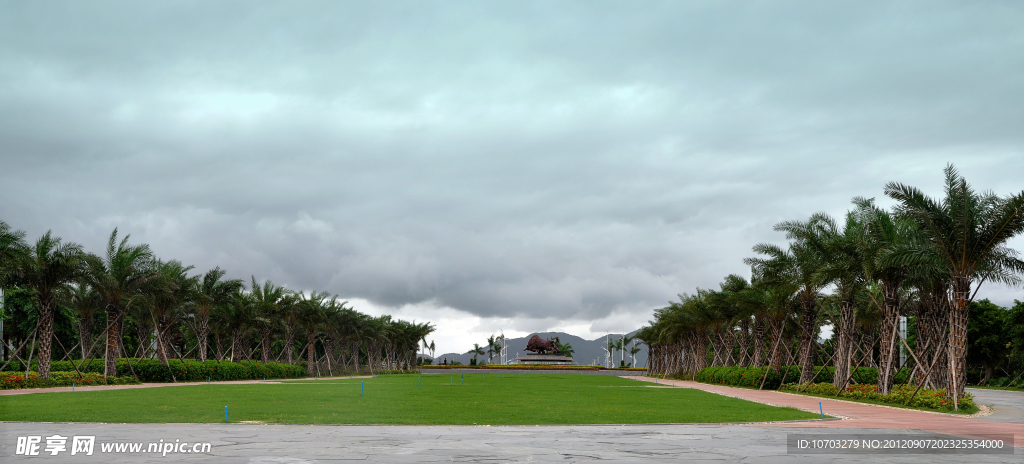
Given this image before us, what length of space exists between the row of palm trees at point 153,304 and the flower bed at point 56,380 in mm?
811

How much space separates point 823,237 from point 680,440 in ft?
73.9

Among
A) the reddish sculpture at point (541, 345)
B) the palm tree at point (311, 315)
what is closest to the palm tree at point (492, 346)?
the reddish sculpture at point (541, 345)

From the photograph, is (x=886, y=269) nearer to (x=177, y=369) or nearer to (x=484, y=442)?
(x=484, y=442)

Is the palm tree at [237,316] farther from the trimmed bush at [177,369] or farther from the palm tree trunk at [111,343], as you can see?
the palm tree trunk at [111,343]

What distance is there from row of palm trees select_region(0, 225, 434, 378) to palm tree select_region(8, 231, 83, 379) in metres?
0.04

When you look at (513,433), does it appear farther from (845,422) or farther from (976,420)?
(976,420)

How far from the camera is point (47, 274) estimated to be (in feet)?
111

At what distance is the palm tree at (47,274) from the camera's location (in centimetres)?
3331

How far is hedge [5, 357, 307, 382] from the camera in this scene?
139ft

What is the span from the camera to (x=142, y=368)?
42625mm

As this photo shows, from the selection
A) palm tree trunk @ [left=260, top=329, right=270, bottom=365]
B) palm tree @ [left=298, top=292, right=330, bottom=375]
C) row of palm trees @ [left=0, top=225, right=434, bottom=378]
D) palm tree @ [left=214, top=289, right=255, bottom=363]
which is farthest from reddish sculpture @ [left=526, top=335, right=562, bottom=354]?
palm tree @ [left=214, top=289, right=255, bottom=363]

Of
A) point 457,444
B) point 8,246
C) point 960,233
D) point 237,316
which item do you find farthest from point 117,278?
point 960,233

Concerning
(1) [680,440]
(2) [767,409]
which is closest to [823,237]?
(2) [767,409]

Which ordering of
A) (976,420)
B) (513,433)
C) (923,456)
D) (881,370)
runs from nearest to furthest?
(923,456)
(513,433)
(976,420)
(881,370)
